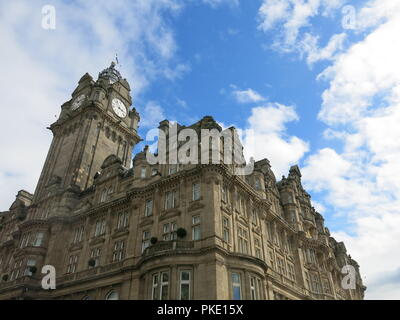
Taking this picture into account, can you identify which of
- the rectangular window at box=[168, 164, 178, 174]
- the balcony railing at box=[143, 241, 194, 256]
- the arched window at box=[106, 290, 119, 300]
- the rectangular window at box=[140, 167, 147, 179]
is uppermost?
the rectangular window at box=[140, 167, 147, 179]

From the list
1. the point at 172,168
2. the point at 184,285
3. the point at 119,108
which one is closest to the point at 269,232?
the point at 172,168

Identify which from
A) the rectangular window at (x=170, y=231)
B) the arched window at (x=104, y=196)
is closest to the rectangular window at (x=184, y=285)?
the rectangular window at (x=170, y=231)

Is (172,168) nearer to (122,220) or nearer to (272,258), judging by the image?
(122,220)

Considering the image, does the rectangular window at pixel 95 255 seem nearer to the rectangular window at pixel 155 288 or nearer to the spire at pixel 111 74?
the rectangular window at pixel 155 288

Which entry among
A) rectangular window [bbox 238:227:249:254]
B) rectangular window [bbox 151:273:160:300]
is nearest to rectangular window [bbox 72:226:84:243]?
rectangular window [bbox 151:273:160:300]

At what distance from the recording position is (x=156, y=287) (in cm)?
3091

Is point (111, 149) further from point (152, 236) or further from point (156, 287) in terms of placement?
point (156, 287)

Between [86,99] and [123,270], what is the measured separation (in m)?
42.4

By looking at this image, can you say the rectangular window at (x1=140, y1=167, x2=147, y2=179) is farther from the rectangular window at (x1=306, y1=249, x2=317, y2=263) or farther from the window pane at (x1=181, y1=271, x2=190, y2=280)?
the rectangular window at (x1=306, y1=249, x2=317, y2=263)

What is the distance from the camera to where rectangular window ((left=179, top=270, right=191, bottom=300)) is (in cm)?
2980

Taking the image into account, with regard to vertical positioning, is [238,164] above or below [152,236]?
above

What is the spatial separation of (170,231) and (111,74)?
5838 cm

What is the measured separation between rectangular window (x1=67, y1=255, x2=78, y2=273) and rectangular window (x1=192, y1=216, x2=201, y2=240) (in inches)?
720
